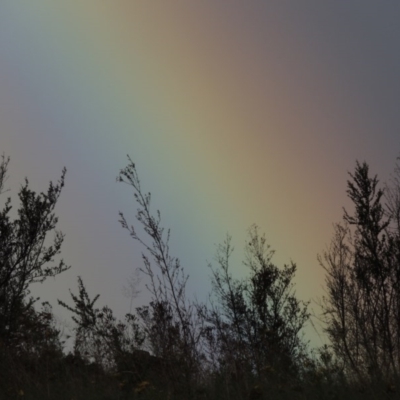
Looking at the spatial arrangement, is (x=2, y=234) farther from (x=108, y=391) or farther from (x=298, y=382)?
(x=298, y=382)

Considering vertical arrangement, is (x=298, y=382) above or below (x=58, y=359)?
below

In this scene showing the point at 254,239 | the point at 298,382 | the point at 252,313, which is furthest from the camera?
the point at 254,239

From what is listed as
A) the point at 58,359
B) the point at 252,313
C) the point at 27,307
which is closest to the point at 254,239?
the point at 252,313

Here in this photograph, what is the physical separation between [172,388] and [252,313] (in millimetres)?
13693

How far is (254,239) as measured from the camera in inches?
877

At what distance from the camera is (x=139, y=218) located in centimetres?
687

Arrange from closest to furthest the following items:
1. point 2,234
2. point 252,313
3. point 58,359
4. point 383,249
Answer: point 58,359, point 2,234, point 383,249, point 252,313

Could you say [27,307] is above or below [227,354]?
above

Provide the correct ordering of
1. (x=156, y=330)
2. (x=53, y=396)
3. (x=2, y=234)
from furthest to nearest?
(x=2, y=234) < (x=156, y=330) < (x=53, y=396)

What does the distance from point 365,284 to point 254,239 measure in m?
7.20

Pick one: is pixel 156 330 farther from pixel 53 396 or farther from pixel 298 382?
pixel 298 382

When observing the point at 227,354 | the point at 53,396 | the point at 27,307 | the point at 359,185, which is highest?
the point at 359,185

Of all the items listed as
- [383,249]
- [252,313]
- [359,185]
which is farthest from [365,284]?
[252,313]

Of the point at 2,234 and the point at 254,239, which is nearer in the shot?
the point at 2,234
